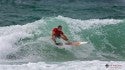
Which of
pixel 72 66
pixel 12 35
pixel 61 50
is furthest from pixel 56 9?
pixel 72 66

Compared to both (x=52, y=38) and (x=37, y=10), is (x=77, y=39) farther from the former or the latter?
(x=37, y=10)

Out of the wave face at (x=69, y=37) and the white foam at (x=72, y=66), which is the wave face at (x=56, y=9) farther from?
the white foam at (x=72, y=66)

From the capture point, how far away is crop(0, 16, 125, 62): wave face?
62.6 ft

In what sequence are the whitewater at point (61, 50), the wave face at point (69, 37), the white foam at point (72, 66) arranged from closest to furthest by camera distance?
the white foam at point (72, 66)
the whitewater at point (61, 50)
the wave face at point (69, 37)

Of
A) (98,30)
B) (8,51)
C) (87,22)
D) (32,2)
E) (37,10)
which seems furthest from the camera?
(32,2)

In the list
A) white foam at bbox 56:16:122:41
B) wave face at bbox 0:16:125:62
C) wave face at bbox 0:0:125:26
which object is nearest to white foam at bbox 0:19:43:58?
wave face at bbox 0:16:125:62

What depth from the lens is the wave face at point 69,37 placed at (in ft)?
62.6

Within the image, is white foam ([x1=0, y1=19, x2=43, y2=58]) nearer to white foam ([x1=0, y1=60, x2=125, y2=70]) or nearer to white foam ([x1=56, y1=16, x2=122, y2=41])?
white foam ([x1=56, y1=16, x2=122, y2=41])

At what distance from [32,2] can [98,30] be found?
11874mm

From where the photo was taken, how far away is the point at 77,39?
21.3 meters

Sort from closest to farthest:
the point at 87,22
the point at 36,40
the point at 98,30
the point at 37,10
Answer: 1. the point at 36,40
2. the point at 98,30
3. the point at 87,22
4. the point at 37,10

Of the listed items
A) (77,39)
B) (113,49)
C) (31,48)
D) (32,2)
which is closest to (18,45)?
(31,48)

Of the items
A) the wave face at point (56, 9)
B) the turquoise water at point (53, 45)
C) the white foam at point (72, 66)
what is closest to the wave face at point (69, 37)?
the turquoise water at point (53, 45)

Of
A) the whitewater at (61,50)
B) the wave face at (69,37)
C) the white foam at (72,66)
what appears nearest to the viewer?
the white foam at (72,66)
